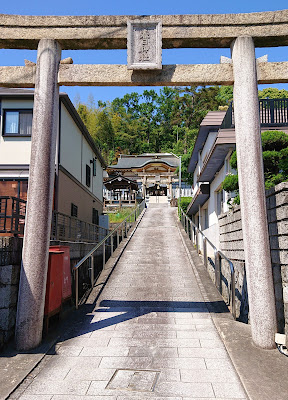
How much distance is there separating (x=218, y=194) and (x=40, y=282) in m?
12.1

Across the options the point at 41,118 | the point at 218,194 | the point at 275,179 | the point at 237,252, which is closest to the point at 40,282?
the point at 41,118

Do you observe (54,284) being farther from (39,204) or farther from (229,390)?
(229,390)

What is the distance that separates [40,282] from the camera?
5109 mm

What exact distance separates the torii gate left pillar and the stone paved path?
633 millimetres

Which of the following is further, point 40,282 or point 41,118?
point 41,118

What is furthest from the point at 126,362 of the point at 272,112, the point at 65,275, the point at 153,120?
the point at 153,120

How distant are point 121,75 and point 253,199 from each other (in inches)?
125

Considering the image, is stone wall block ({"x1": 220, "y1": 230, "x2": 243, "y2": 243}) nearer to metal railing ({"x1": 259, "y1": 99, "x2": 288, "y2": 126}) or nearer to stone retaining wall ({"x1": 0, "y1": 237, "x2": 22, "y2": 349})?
stone retaining wall ({"x1": 0, "y1": 237, "x2": 22, "y2": 349})

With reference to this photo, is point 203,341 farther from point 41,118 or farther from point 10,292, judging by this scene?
point 41,118

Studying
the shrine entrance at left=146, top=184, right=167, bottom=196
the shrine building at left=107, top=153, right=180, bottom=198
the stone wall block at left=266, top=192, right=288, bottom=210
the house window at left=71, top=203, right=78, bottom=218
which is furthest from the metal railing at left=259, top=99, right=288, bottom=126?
the shrine entrance at left=146, top=184, right=167, bottom=196

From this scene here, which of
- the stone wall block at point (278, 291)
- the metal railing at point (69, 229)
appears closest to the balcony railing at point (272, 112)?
the metal railing at point (69, 229)

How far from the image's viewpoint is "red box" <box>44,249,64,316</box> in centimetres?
547

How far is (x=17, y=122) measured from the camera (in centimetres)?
1340

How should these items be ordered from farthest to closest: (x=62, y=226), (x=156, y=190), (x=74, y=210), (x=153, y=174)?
(x=156, y=190)
(x=153, y=174)
(x=74, y=210)
(x=62, y=226)
